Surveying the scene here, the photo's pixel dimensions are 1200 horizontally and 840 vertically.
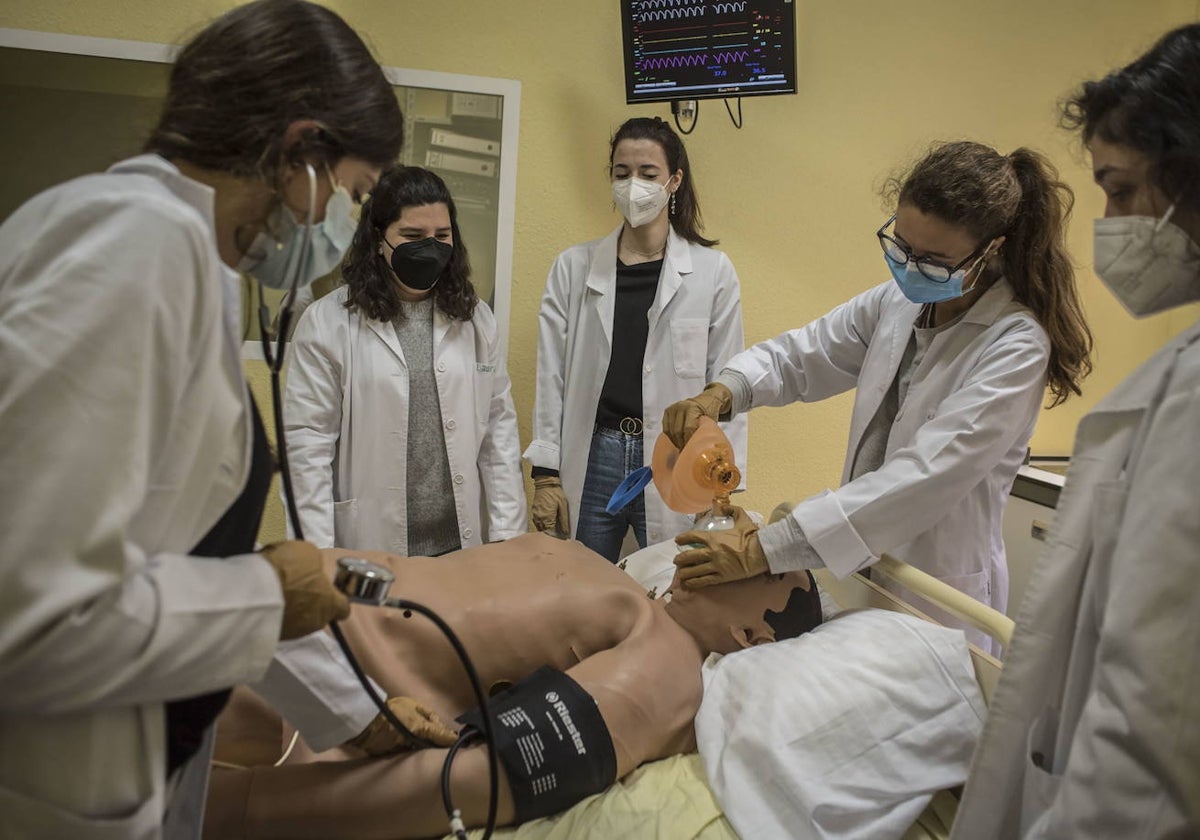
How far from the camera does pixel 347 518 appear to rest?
2.14m

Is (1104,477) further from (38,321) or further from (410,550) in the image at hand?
(410,550)

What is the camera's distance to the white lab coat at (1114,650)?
752 mm

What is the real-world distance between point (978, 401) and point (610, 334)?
1124 mm

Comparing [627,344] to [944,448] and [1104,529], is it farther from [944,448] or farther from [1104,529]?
[1104,529]

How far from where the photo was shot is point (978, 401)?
1482 millimetres

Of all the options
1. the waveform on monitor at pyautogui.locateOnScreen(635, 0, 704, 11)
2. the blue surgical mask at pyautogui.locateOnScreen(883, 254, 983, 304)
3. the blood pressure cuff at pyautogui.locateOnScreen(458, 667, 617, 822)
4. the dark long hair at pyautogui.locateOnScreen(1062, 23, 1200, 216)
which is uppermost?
the waveform on monitor at pyautogui.locateOnScreen(635, 0, 704, 11)

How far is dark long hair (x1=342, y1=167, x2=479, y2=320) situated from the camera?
207cm

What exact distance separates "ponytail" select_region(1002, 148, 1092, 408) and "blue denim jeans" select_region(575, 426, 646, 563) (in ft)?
3.55

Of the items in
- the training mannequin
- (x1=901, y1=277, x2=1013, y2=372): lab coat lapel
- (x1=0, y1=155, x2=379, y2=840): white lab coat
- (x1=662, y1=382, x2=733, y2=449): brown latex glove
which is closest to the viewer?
(x1=0, y1=155, x2=379, y2=840): white lab coat

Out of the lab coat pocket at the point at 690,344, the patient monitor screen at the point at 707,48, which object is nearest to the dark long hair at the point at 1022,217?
Result: the lab coat pocket at the point at 690,344

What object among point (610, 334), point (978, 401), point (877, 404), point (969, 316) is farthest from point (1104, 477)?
point (610, 334)

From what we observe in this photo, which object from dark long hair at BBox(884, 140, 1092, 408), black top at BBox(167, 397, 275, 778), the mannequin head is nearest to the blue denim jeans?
the mannequin head

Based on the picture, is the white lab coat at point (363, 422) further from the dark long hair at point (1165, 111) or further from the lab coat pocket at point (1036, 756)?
the dark long hair at point (1165, 111)

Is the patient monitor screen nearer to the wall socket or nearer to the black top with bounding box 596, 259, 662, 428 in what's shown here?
the wall socket
